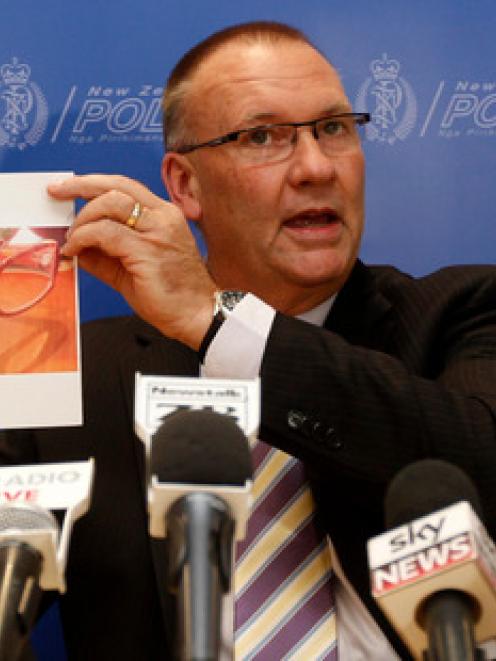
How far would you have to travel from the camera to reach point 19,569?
96 centimetres

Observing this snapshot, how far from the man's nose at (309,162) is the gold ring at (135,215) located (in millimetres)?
444

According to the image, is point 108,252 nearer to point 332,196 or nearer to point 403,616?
point 332,196

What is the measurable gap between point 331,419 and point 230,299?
0.74 feet

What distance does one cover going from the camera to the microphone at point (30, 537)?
3.04 ft

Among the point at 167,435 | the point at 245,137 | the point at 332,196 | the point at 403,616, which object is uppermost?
the point at 245,137

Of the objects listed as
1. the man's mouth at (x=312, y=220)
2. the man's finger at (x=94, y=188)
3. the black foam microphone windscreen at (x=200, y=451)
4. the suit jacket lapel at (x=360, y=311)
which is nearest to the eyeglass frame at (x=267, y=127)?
the man's mouth at (x=312, y=220)

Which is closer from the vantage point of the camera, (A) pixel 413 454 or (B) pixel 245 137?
(A) pixel 413 454

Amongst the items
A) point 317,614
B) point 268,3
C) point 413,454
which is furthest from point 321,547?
point 268,3

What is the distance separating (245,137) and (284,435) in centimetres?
74

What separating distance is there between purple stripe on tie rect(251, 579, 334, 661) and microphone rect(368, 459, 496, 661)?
75 centimetres

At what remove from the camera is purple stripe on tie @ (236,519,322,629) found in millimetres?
1728

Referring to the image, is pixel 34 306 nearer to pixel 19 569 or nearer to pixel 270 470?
pixel 270 470

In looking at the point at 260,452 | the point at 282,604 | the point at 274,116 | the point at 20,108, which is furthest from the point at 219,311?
the point at 20,108

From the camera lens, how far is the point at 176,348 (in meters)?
2.00
